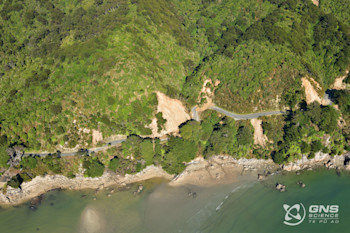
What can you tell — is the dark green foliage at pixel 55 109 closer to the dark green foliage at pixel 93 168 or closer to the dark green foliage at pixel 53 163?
the dark green foliage at pixel 53 163

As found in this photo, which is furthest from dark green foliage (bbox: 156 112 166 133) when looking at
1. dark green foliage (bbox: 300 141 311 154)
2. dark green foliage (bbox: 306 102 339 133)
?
dark green foliage (bbox: 306 102 339 133)

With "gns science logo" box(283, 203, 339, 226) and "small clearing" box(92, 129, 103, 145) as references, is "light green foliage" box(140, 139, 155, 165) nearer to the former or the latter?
"small clearing" box(92, 129, 103, 145)

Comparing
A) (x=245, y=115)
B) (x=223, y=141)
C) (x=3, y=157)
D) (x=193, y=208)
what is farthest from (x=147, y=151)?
(x=3, y=157)

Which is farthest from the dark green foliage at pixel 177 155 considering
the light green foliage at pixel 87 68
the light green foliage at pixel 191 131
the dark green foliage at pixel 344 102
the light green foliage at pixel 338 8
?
the light green foliage at pixel 338 8

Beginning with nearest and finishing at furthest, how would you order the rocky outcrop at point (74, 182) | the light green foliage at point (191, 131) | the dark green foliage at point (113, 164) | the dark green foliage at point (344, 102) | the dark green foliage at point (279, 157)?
1. the rocky outcrop at point (74, 182)
2. the dark green foliage at point (113, 164)
3. the dark green foliage at point (279, 157)
4. the light green foliage at point (191, 131)
5. the dark green foliage at point (344, 102)

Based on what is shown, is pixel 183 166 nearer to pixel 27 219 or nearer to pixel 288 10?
pixel 27 219

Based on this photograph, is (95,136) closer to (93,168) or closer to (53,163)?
(93,168)

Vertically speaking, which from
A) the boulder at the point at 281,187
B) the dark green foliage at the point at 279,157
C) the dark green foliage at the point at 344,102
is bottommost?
the boulder at the point at 281,187
